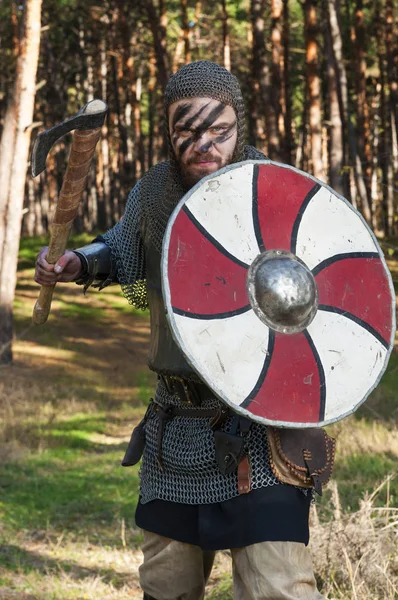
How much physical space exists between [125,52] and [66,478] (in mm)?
14621

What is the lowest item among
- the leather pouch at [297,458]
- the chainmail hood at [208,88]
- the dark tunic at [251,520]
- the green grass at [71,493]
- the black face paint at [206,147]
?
the green grass at [71,493]

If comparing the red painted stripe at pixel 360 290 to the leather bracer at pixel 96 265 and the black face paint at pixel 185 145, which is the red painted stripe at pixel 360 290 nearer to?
the black face paint at pixel 185 145

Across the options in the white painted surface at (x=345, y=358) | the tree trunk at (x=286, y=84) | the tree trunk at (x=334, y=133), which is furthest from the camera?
the tree trunk at (x=286, y=84)

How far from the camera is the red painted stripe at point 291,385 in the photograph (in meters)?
2.52

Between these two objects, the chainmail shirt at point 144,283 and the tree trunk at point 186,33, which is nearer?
the chainmail shirt at point 144,283

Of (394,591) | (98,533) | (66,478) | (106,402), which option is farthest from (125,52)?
(394,591)

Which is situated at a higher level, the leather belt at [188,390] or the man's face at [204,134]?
the man's face at [204,134]

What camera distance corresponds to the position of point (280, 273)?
2596mm

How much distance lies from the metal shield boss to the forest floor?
1.10 metres

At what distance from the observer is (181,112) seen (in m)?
2.79

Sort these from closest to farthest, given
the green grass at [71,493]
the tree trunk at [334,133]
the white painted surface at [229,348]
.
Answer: the white painted surface at [229,348], the green grass at [71,493], the tree trunk at [334,133]

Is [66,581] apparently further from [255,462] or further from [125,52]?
[125,52]

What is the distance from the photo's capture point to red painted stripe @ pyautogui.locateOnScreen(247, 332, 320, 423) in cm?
252

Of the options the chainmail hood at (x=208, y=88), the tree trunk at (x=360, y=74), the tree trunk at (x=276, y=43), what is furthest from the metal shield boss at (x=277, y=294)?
the tree trunk at (x=360, y=74)
